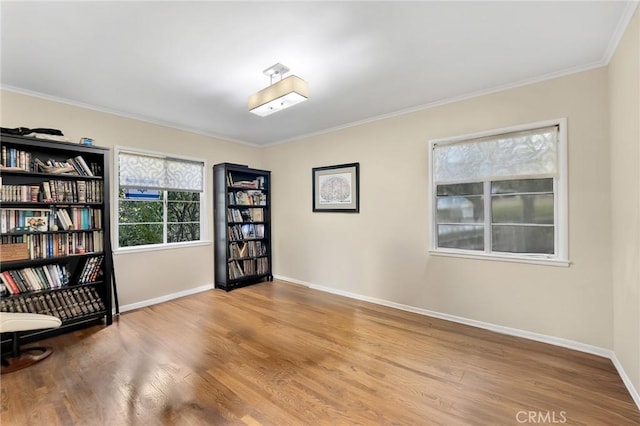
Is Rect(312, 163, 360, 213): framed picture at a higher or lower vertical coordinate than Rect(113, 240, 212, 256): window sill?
higher

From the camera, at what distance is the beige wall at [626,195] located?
73.3 inches

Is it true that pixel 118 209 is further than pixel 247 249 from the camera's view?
No

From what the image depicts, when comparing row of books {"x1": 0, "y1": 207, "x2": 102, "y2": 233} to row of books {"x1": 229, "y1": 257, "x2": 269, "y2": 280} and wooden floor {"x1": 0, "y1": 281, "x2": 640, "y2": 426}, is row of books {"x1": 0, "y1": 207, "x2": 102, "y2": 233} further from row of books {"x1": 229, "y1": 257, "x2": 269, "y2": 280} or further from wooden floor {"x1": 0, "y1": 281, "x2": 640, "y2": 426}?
row of books {"x1": 229, "y1": 257, "x2": 269, "y2": 280}

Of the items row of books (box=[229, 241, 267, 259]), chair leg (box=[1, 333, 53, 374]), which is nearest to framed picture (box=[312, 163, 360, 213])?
row of books (box=[229, 241, 267, 259])

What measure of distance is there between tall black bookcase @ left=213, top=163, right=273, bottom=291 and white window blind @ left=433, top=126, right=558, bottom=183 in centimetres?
308

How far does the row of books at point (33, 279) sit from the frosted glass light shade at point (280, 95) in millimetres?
2697

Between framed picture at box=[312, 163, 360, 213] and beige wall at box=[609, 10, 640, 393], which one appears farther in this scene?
framed picture at box=[312, 163, 360, 213]

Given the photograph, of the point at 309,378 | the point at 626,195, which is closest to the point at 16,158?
the point at 309,378

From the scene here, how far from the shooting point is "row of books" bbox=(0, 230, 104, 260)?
2725mm

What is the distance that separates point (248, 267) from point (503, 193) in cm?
392

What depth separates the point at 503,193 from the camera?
2.98 metres

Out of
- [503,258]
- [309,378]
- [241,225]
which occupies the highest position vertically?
[241,225]

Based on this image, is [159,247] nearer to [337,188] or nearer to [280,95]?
[337,188]

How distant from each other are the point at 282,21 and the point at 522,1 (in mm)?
1535
